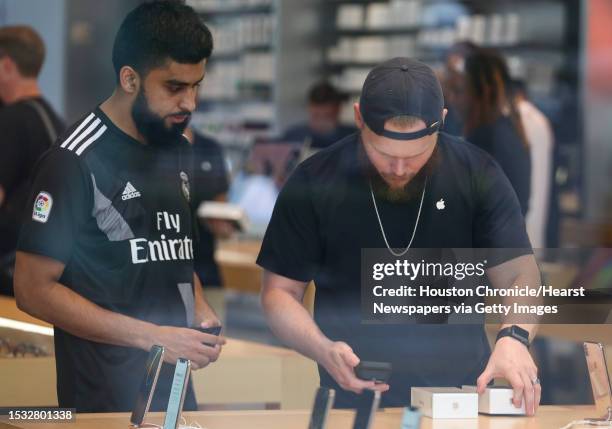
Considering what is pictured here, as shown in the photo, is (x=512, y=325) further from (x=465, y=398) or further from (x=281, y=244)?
(x=281, y=244)

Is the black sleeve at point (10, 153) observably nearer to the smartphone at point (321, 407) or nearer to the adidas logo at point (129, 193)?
the adidas logo at point (129, 193)

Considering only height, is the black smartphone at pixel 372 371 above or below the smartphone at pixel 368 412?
above

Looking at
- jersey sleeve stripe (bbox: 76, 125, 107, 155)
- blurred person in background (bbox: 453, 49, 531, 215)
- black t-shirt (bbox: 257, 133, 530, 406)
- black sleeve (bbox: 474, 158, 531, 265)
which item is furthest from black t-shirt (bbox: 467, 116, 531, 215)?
jersey sleeve stripe (bbox: 76, 125, 107, 155)

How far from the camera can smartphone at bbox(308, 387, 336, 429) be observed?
2.22 meters

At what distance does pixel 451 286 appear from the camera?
2918 mm

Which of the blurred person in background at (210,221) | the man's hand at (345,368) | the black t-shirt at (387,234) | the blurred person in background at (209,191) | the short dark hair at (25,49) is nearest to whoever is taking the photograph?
the man's hand at (345,368)

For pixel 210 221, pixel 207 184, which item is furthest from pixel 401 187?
pixel 210 221

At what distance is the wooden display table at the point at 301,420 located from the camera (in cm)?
252

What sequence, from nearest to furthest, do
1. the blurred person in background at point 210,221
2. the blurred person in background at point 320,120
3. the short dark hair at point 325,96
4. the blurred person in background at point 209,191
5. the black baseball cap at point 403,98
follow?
1. the black baseball cap at point 403,98
2. the blurred person in background at point 209,191
3. the blurred person in background at point 210,221
4. the blurred person in background at point 320,120
5. the short dark hair at point 325,96

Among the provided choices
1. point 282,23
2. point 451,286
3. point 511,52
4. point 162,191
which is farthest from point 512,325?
point 282,23

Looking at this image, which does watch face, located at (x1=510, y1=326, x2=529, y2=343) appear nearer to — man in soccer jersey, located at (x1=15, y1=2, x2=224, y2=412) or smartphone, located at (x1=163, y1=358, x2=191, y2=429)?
man in soccer jersey, located at (x1=15, y1=2, x2=224, y2=412)

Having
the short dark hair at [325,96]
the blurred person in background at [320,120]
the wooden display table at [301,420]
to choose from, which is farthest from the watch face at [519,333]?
the short dark hair at [325,96]

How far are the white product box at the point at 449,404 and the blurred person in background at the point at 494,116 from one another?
789 millimetres

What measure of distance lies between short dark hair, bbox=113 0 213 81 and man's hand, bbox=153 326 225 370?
57 cm
